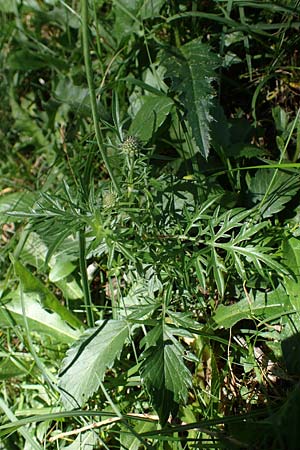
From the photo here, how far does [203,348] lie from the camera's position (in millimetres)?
1863

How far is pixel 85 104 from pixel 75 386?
3.92ft

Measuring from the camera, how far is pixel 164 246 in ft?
5.63

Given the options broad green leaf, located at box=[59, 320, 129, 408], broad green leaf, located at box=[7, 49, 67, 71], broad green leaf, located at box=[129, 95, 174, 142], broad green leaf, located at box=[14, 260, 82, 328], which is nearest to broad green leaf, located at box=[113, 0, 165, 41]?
broad green leaf, located at box=[129, 95, 174, 142]

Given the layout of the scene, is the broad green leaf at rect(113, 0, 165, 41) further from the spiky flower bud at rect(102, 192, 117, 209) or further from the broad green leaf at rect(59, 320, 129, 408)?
the broad green leaf at rect(59, 320, 129, 408)

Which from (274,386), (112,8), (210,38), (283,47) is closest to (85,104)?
(112,8)

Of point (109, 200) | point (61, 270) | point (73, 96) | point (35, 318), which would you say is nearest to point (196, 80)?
point (109, 200)

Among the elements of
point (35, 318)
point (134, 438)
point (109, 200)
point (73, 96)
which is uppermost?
point (73, 96)

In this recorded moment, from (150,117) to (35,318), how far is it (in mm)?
896

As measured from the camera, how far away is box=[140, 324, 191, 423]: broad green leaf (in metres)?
1.67

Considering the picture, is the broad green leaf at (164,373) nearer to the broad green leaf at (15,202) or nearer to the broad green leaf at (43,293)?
the broad green leaf at (43,293)

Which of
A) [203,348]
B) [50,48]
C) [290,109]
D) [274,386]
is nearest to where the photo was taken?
[274,386]

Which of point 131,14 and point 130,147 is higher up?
point 131,14

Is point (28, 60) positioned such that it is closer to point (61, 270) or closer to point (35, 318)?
point (61, 270)

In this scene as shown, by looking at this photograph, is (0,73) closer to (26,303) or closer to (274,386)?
(26,303)
